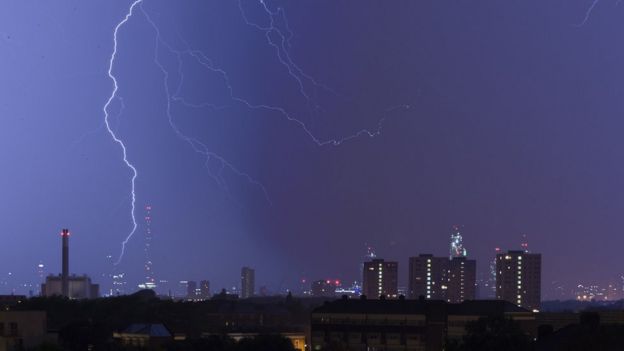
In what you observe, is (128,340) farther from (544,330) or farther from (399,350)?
(544,330)

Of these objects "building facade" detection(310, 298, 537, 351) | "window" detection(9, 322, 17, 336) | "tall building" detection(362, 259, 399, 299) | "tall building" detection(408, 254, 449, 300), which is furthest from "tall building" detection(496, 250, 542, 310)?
"window" detection(9, 322, 17, 336)

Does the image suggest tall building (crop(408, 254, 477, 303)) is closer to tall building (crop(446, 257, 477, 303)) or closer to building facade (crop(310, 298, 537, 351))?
tall building (crop(446, 257, 477, 303))

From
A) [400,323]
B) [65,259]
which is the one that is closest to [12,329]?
[400,323]

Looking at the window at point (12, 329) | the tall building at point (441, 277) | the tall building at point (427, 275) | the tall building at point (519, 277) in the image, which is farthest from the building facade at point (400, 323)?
the tall building at point (427, 275)

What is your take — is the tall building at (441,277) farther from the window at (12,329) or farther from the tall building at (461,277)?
the window at (12,329)

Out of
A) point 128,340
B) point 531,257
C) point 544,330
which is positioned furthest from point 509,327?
point 531,257

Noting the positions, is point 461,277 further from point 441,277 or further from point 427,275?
point 427,275
